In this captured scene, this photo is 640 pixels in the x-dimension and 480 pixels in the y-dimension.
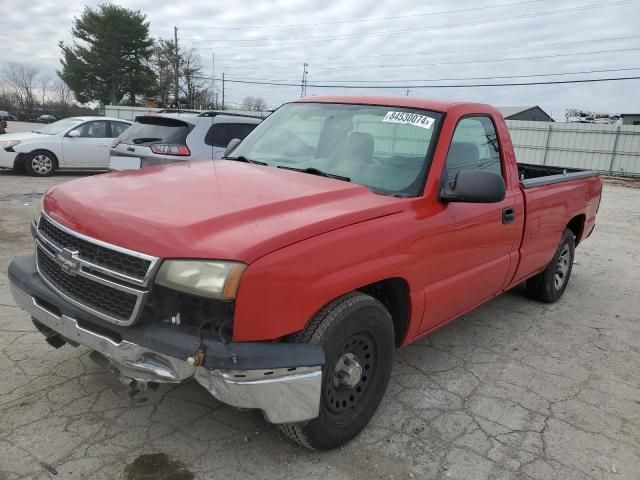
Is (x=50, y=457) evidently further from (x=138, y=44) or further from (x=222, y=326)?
(x=138, y=44)

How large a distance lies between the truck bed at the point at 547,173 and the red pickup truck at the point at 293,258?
0.48m

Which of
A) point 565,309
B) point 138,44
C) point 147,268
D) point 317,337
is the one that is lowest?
point 565,309

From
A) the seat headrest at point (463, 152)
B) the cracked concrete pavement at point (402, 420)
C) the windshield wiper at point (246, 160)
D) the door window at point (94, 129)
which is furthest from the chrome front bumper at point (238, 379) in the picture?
the door window at point (94, 129)

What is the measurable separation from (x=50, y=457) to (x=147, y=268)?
1140 mm

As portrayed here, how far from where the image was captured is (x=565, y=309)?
17.1 feet

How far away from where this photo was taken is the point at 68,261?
96.6 inches

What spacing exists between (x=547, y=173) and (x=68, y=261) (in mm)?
5341

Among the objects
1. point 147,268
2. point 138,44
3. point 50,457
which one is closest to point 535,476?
point 147,268

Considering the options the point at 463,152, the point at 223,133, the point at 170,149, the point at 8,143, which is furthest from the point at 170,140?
the point at 8,143

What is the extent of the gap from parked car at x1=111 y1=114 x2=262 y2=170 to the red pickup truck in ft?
12.8

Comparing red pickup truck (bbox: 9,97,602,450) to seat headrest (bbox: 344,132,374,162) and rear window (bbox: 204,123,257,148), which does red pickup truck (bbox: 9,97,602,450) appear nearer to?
seat headrest (bbox: 344,132,374,162)

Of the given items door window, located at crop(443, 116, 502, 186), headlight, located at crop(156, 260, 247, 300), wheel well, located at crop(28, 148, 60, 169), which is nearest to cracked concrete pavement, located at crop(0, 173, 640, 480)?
headlight, located at crop(156, 260, 247, 300)

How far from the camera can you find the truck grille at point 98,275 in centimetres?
221

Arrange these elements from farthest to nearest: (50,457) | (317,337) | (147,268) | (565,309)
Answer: (565,309) < (50,457) < (317,337) < (147,268)
